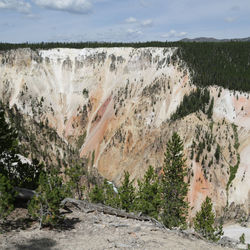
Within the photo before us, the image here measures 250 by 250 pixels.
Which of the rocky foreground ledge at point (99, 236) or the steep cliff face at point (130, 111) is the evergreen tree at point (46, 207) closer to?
the rocky foreground ledge at point (99, 236)

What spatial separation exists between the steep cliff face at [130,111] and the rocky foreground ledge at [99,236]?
33594 mm

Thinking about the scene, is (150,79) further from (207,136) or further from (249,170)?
(249,170)

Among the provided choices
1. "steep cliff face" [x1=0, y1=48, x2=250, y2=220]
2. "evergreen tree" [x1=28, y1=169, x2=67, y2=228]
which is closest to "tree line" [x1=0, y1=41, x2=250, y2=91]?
"steep cliff face" [x1=0, y1=48, x2=250, y2=220]

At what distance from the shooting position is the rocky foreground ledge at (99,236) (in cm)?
1177

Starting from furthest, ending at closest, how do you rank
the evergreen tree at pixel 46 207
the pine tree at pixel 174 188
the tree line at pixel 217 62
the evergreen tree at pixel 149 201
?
1. the tree line at pixel 217 62
2. the pine tree at pixel 174 188
3. the evergreen tree at pixel 149 201
4. the evergreen tree at pixel 46 207

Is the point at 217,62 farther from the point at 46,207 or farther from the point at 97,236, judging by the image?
the point at 46,207

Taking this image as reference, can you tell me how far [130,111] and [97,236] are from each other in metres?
57.5

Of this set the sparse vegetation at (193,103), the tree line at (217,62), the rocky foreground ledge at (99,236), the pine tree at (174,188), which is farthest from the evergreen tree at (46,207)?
the tree line at (217,62)

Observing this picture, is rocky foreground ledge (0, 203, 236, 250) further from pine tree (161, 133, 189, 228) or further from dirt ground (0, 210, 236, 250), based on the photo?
pine tree (161, 133, 189, 228)

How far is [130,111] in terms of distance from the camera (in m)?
69.8

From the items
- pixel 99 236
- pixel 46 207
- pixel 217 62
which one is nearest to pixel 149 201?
pixel 99 236

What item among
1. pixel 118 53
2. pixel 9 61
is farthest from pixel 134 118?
pixel 9 61

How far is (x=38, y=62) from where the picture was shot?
8344 centimetres

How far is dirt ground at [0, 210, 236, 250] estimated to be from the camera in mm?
11741
